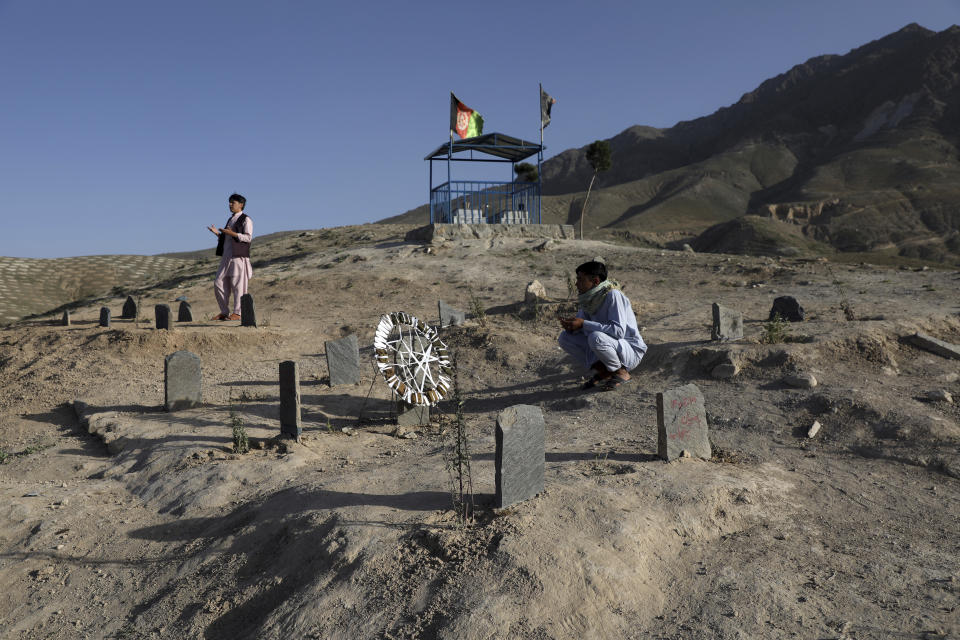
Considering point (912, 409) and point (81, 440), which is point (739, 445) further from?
point (81, 440)

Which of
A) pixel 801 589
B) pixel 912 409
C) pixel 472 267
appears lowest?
pixel 801 589

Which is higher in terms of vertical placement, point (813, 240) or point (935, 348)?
point (813, 240)

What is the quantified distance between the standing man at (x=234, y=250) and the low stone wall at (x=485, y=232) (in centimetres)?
793

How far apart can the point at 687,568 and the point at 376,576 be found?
Answer: 1600mm

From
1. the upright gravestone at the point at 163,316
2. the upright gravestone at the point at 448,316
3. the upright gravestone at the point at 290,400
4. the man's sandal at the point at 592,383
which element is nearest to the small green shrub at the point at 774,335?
the man's sandal at the point at 592,383

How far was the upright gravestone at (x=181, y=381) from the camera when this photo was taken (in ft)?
22.4

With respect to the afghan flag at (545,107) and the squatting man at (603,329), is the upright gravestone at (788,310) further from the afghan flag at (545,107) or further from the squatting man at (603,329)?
the afghan flag at (545,107)

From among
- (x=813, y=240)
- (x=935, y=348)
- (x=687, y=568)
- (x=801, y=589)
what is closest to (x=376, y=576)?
(x=687, y=568)

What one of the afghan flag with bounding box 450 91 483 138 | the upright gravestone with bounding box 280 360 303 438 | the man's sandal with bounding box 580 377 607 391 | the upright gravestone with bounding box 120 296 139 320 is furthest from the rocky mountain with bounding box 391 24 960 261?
the upright gravestone with bounding box 280 360 303 438

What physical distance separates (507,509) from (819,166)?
90.6m

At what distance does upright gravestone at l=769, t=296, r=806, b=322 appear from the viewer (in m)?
8.05

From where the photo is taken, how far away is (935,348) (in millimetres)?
6309

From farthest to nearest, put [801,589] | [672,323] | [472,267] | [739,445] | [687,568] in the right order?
[472,267]
[672,323]
[739,445]
[687,568]
[801,589]

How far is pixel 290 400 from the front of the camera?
5.65 meters
